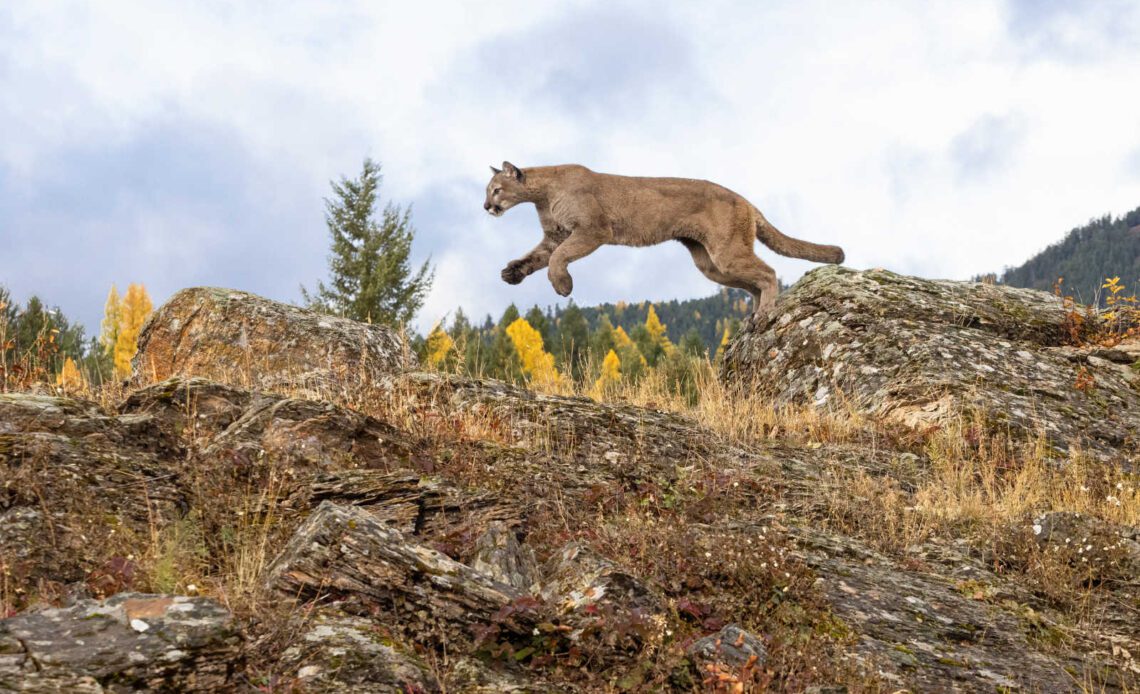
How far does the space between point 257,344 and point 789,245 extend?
24.6 feet

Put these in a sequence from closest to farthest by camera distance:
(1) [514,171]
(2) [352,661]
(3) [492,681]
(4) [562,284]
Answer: (2) [352,661]
(3) [492,681]
(4) [562,284]
(1) [514,171]

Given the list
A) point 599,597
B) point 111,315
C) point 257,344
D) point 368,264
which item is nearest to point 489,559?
point 599,597

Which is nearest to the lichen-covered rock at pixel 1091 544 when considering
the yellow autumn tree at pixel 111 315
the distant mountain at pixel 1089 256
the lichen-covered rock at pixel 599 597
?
the lichen-covered rock at pixel 599 597

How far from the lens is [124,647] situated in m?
3.29

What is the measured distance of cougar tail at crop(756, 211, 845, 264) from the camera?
13.4 m

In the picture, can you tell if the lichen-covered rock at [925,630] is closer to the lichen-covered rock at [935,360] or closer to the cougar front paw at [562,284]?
the lichen-covered rock at [935,360]

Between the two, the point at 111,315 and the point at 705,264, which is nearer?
the point at 705,264

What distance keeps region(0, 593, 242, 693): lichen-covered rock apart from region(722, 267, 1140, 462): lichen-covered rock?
26.0ft

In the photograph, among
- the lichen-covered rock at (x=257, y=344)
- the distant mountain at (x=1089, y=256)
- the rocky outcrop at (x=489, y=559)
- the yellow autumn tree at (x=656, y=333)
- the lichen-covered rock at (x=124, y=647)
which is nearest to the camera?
the lichen-covered rock at (x=124, y=647)

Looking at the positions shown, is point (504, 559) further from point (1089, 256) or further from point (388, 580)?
point (1089, 256)

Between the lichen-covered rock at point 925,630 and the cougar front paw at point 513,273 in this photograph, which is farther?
the cougar front paw at point 513,273

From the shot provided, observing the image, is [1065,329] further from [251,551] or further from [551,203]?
[251,551]

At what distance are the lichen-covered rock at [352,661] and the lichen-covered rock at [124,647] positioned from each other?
307 mm

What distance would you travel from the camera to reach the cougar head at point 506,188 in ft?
42.3
